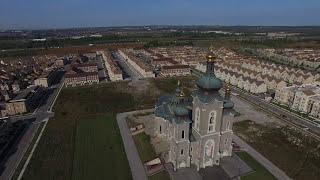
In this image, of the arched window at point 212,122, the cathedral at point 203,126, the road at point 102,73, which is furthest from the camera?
the road at point 102,73

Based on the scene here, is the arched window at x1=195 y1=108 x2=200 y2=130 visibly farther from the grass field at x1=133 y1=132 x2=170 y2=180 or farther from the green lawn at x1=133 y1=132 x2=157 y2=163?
the green lawn at x1=133 y1=132 x2=157 y2=163

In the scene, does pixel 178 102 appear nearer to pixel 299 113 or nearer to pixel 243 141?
pixel 243 141

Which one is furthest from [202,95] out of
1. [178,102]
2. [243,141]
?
[243,141]

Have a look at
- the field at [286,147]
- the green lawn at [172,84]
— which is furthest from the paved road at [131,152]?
the green lawn at [172,84]

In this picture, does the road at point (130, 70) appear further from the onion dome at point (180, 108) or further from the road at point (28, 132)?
the onion dome at point (180, 108)

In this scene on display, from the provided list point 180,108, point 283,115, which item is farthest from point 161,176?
point 283,115

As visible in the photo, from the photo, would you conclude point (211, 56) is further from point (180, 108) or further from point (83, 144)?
point (83, 144)
